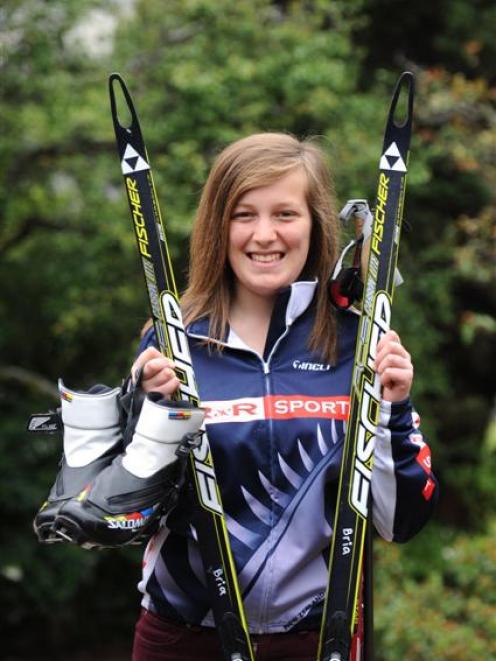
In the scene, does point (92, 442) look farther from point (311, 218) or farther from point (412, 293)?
point (412, 293)

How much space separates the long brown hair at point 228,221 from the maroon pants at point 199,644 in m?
0.58

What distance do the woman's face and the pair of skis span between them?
0.16 metres

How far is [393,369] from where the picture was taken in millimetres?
2080

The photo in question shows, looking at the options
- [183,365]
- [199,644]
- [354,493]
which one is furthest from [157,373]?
[199,644]

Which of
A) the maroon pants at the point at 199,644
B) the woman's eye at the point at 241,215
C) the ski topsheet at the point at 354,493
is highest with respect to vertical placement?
the woman's eye at the point at 241,215

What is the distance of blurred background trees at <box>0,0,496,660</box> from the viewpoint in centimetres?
661

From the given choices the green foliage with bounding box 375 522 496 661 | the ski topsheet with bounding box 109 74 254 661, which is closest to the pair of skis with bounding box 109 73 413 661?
the ski topsheet with bounding box 109 74 254 661

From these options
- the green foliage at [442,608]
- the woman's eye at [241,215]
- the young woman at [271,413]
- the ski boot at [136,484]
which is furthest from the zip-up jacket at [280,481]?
the green foliage at [442,608]

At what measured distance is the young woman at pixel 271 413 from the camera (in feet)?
6.86

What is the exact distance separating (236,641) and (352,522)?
0.32m

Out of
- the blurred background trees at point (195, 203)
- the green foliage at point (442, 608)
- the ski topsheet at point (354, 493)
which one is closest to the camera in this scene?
the ski topsheet at point (354, 493)

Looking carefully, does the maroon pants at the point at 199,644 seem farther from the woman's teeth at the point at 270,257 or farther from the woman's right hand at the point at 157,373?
the woman's teeth at the point at 270,257

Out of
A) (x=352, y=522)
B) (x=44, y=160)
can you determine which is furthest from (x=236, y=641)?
(x=44, y=160)

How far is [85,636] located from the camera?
30.3 feet
